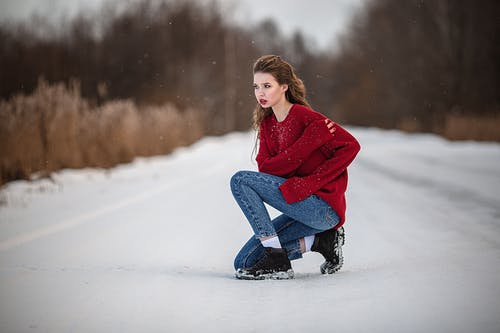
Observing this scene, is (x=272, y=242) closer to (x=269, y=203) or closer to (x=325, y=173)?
(x=269, y=203)

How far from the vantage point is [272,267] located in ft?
7.57

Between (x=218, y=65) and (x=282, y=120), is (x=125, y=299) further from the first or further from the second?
(x=218, y=65)

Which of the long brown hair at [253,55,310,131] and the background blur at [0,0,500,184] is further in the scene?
the background blur at [0,0,500,184]

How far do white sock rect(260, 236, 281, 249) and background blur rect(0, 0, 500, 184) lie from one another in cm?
266

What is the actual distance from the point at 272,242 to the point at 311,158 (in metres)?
0.43

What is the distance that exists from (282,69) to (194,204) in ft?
8.77

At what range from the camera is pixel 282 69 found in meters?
2.39

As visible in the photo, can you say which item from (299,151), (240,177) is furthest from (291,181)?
(240,177)

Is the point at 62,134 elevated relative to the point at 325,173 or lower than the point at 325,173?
lower

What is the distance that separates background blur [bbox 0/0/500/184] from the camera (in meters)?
6.93

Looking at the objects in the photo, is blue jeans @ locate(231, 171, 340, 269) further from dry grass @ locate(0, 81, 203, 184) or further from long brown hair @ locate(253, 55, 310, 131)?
dry grass @ locate(0, 81, 203, 184)

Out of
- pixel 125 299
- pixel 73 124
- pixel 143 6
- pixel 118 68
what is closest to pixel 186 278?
pixel 125 299

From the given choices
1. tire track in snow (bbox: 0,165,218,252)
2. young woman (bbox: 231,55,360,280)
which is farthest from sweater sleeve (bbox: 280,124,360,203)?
tire track in snow (bbox: 0,165,218,252)

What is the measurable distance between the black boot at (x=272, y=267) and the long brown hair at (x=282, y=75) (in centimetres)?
69
